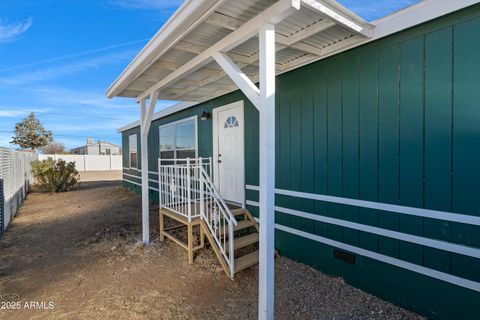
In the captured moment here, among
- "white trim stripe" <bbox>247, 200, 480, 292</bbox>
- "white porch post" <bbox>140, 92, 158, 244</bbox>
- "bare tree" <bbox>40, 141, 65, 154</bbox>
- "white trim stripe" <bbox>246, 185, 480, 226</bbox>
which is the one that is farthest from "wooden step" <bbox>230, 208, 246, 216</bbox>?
"bare tree" <bbox>40, 141, 65, 154</bbox>

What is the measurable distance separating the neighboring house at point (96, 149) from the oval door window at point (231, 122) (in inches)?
1421

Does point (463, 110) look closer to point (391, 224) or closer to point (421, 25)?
point (421, 25)

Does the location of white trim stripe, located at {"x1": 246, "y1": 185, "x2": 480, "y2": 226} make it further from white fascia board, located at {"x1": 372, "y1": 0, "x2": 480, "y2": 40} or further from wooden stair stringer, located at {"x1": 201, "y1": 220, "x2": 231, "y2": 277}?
white fascia board, located at {"x1": 372, "y1": 0, "x2": 480, "y2": 40}

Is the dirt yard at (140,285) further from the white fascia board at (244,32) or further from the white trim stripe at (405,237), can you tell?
the white fascia board at (244,32)

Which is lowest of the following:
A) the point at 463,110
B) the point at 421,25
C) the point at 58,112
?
the point at 463,110

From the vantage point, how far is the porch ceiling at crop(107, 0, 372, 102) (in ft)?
6.15

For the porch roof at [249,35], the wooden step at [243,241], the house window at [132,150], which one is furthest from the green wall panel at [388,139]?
the house window at [132,150]

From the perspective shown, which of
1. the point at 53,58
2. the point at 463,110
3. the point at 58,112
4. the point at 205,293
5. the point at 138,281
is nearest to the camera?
the point at 463,110

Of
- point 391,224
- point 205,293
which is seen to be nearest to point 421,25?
point 391,224

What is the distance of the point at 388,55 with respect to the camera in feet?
7.50

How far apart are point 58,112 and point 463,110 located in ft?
95.3

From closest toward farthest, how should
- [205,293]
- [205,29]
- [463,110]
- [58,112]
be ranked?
[463,110] → [205,29] → [205,293] → [58,112]

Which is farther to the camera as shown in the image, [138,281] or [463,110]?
[138,281]

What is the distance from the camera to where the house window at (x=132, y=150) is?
948cm
